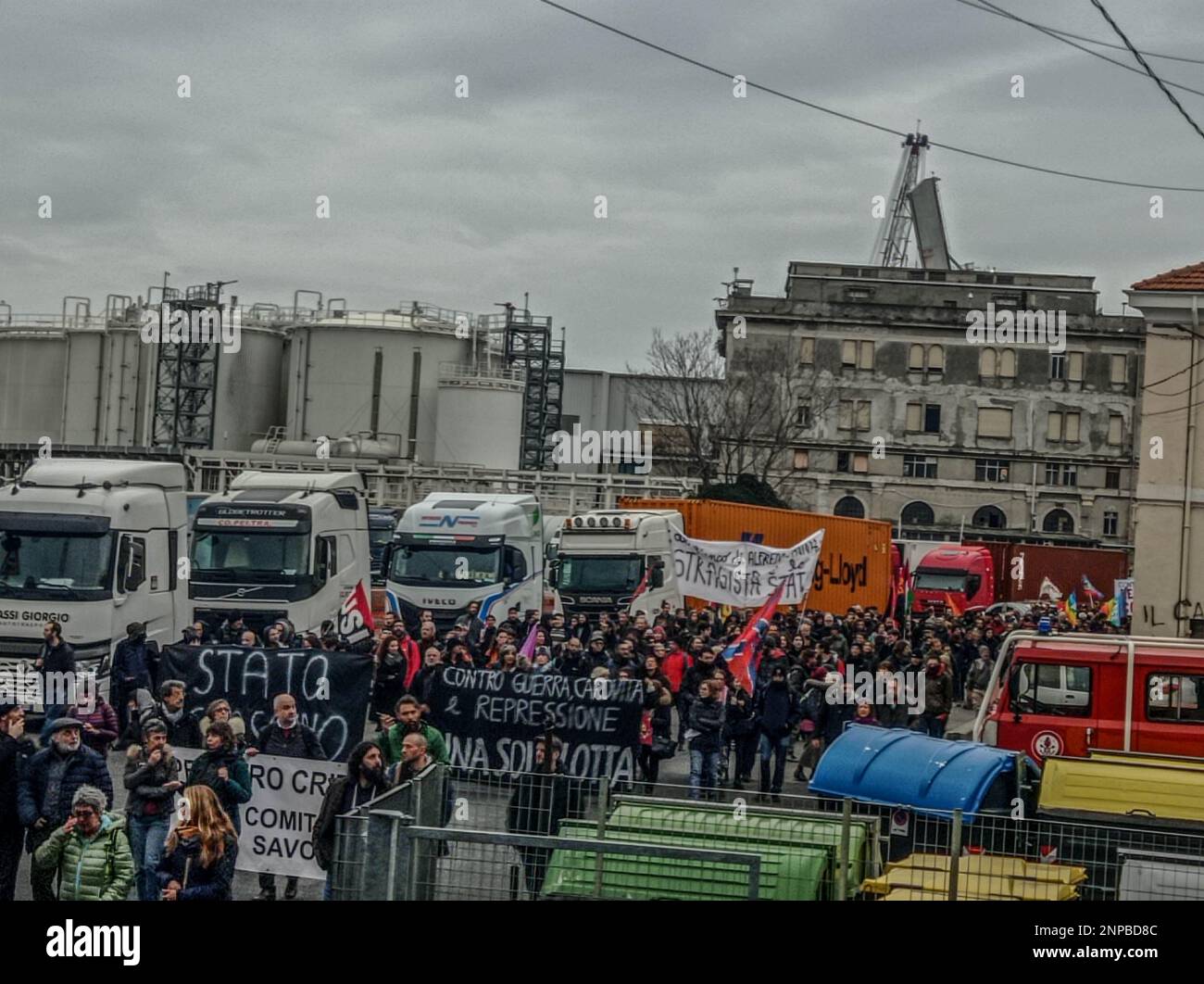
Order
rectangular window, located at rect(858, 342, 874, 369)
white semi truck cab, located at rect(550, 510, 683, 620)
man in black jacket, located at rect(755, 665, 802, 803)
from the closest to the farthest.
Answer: man in black jacket, located at rect(755, 665, 802, 803) → white semi truck cab, located at rect(550, 510, 683, 620) → rectangular window, located at rect(858, 342, 874, 369)

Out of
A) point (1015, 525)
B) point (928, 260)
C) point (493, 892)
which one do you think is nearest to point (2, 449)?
point (1015, 525)

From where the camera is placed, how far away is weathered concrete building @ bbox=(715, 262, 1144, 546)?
80.0 m

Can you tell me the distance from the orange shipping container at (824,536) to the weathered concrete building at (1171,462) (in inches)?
335

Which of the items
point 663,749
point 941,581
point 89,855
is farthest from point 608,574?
point 89,855

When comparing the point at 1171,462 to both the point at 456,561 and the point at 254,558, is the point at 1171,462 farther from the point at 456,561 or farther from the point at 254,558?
the point at 254,558

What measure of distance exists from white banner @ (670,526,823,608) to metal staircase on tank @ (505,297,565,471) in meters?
44.3

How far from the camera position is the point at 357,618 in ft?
75.2

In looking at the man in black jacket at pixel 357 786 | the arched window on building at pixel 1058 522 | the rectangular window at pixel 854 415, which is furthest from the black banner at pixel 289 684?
the arched window on building at pixel 1058 522

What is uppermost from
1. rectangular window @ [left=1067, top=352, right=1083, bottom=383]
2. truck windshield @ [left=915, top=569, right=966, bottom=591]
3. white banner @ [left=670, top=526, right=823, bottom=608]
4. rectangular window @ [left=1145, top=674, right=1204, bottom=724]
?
rectangular window @ [left=1067, top=352, right=1083, bottom=383]

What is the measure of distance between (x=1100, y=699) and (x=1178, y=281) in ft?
55.4

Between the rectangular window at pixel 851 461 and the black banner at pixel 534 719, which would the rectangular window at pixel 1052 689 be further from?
the rectangular window at pixel 851 461

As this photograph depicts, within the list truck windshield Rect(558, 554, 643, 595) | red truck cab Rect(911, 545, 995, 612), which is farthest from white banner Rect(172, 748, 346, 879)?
red truck cab Rect(911, 545, 995, 612)

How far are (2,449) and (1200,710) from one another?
57229mm

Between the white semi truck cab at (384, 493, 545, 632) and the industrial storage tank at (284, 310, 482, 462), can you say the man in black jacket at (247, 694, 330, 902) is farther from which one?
the industrial storage tank at (284, 310, 482, 462)
